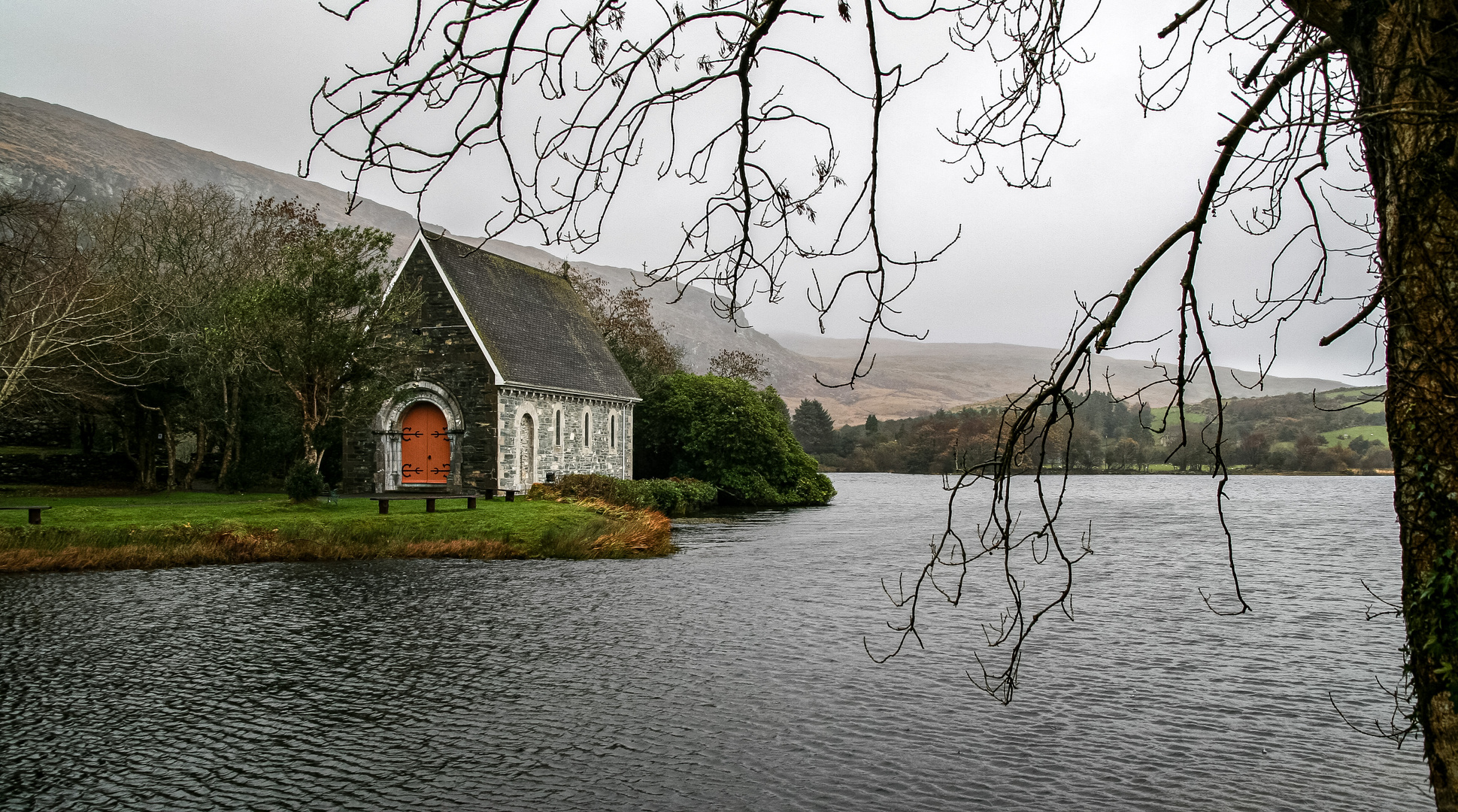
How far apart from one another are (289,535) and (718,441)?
2466 centimetres

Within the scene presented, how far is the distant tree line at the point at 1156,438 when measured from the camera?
3118 inches

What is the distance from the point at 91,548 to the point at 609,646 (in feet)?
42.8

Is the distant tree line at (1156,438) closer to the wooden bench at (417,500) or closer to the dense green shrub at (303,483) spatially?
the wooden bench at (417,500)

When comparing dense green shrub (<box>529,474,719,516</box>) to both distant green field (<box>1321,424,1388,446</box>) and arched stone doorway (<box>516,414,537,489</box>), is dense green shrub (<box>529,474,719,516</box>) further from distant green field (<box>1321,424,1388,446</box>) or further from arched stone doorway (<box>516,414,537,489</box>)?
distant green field (<box>1321,424,1388,446</box>)

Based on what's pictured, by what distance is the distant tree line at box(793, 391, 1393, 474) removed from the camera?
79.2 metres

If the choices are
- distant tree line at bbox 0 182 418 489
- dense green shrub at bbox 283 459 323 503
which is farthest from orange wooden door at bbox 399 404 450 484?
dense green shrub at bbox 283 459 323 503

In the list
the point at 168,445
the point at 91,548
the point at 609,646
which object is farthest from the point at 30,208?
the point at 609,646

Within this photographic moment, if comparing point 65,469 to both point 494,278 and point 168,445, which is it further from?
point 494,278

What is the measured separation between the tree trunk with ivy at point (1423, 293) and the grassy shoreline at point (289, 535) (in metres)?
19.7

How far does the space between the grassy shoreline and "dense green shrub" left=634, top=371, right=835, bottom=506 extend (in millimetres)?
18020

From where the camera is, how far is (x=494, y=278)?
123 feet

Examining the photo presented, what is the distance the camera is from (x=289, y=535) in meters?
21.3

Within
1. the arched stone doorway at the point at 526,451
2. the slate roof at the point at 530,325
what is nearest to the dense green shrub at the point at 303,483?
the slate roof at the point at 530,325

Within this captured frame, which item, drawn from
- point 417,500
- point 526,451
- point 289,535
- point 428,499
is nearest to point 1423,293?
point 289,535
